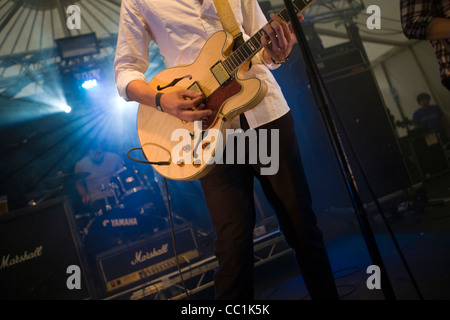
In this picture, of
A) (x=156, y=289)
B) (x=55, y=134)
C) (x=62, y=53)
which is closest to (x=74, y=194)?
(x=55, y=134)

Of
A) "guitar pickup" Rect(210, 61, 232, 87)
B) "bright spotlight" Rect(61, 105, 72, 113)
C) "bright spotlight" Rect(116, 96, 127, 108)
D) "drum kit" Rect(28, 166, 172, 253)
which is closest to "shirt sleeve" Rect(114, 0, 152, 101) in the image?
"guitar pickup" Rect(210, 61, 232, 87)

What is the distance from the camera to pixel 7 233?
3.05m

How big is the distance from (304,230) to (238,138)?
0.56m

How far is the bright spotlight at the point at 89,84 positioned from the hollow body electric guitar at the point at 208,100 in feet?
17.9

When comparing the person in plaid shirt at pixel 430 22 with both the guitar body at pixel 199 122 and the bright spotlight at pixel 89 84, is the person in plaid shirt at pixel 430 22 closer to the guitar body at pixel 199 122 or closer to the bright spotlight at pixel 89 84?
the guitar body at pixel 199 122

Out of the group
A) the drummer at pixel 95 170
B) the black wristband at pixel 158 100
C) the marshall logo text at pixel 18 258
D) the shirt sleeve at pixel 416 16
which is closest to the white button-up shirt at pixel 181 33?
the black wristband at pixel 158 100

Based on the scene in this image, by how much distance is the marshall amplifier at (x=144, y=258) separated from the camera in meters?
3.31

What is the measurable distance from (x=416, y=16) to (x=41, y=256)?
3521 millimetres

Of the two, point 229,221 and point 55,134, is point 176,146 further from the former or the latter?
point 55,134

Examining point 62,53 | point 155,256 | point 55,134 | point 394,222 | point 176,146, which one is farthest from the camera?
point 55,134

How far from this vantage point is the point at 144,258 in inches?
134

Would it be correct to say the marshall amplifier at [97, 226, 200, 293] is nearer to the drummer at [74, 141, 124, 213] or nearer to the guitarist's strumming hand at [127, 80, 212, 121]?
the guitarist's strumming hand at [127, 80, 212, 121]

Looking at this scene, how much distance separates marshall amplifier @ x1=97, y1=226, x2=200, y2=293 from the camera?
10.9 ft

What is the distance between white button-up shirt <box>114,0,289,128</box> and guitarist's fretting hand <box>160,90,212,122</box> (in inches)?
9.5
